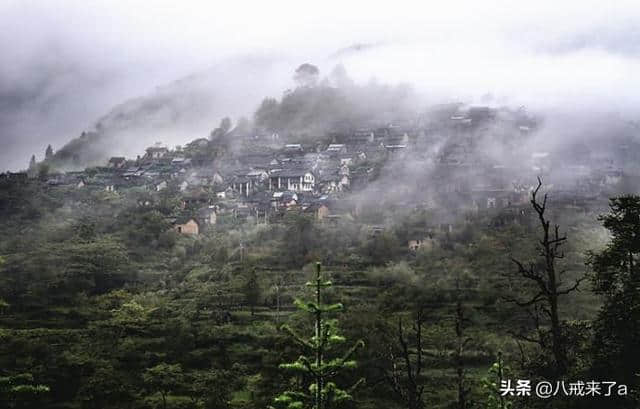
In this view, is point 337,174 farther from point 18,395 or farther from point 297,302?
point 297,302

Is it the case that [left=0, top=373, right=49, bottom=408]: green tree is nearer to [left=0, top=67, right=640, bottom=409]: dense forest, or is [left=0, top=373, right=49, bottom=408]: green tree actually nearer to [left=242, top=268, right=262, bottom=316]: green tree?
[left=0, top=67, right=640, bottom=409]: dense forest

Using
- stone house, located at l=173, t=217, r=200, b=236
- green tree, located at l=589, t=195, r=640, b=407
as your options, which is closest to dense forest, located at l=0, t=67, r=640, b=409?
green tree, located at l=589, t=195, r=640, b=407

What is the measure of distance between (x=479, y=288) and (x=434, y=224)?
1240cm

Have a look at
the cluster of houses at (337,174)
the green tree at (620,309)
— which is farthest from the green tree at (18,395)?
the cluster of houses at (337,174)

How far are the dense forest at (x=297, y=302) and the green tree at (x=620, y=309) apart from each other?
50mm

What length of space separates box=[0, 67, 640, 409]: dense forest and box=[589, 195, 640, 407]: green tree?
0.05m

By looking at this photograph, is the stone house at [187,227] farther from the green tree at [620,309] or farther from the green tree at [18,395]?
the green tree at [620,309]

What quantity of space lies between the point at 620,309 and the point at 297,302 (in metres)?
12.2

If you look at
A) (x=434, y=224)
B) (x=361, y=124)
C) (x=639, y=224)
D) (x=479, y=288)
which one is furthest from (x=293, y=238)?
(x=361, y=124)

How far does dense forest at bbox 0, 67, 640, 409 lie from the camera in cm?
1805

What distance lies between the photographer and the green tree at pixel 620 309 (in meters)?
15.8

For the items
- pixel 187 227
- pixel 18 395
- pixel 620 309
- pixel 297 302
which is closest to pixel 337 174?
pixel 187 227

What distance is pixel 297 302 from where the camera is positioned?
8438 millimetres

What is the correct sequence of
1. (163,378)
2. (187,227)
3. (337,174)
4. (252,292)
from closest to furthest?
(163,378) < (252,292) < (187,227) < (337,174)
